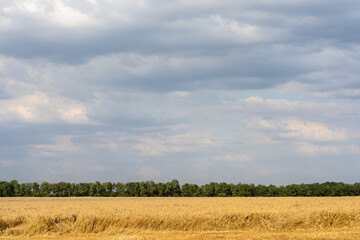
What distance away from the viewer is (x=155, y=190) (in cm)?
7956

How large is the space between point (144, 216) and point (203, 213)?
12.5 feet

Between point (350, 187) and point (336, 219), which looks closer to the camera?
point (336, 219)

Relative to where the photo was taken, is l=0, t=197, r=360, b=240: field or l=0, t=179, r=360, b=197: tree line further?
l=0, t=179, r=360, b=197: tree line

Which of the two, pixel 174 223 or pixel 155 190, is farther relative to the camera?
pixel 155 190

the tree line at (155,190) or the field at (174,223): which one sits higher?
the tree line at (155,190)

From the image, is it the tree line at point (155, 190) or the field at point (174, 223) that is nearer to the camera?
the field at point (174, 223)

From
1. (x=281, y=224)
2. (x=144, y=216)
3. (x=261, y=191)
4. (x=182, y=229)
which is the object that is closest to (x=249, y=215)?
(x=281, y=224)

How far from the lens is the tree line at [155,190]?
79.1 metres

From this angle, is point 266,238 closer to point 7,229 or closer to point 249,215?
point 249,215

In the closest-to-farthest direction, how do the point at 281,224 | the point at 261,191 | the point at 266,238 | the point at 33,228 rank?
the point at 266,238 → the point at 33,228 → the point at 281,224 → the point at 261,191

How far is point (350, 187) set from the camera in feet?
273

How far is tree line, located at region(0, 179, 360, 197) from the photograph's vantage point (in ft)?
260

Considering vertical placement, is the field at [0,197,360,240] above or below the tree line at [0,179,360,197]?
below

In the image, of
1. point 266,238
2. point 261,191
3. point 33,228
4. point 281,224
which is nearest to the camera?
point 266,238
